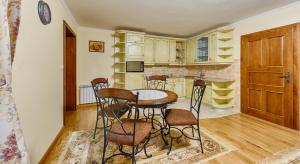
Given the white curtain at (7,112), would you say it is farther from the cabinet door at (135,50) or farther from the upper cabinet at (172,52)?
the upper cabinet at (172,52)

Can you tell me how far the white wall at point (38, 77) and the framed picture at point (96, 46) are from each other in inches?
73.3

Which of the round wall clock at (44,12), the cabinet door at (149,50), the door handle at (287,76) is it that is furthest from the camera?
the cabinet door at (149,50)

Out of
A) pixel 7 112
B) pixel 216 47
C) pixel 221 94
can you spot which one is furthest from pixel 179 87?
pixel 7 112

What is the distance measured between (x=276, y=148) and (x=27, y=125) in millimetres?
3036

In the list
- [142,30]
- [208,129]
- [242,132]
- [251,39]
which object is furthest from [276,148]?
[142,30]

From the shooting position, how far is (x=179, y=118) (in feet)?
6.88

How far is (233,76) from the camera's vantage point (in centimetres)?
413

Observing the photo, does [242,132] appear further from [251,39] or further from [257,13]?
[257,13]

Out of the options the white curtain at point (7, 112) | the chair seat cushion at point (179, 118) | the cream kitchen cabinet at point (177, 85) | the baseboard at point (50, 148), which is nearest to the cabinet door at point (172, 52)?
the cream kitchen cabinet at point (177, 85)

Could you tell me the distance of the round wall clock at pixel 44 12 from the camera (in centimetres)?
181

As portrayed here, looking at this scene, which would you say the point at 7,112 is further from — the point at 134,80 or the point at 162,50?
the point at 162,50

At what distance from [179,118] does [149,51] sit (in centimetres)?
337

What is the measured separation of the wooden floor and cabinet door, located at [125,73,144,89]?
1.23 metres

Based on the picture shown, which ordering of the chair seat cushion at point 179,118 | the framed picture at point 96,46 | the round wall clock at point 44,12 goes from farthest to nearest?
1. the framed picture at point 96,46
2. the chair seat cushion at point 179,118
3. the round wall clock at point 44,12
